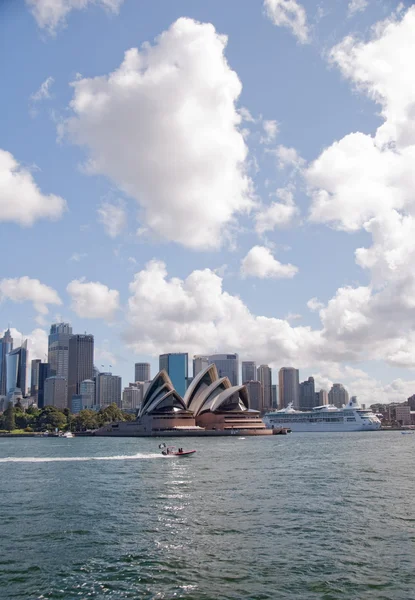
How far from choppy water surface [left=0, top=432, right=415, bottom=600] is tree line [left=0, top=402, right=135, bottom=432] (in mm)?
121699

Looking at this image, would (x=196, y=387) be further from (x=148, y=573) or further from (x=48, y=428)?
(x=148, y=573)

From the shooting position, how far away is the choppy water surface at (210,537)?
16.7 metres

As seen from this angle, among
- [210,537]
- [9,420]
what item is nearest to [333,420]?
[9,420]

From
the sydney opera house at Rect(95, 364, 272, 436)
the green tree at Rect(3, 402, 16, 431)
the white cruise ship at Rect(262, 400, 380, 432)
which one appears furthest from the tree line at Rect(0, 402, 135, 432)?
the white cruise ship at Rect(262, 400, 380, 432)

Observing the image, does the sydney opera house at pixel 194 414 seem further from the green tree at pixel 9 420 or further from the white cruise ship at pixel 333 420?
the green tree at pixel 9 420

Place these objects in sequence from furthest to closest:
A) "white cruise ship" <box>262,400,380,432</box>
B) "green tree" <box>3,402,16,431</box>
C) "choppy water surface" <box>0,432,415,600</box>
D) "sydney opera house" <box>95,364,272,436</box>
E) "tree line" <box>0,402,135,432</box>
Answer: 1. "green tree" <box>3,402,16,431</box>
2. "tree line" <box>0,402,135,432</box>
3. "white cruise ship" <box>262,400,380,432</box>
4. "sydney opera house" <box>95,364,272,436</box>
5. "choppy water surface" <box>0,432,415,600</box>

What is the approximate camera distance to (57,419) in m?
170

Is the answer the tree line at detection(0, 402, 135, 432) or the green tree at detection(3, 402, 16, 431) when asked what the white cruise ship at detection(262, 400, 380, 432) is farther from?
the green tree at detection(3, 402, 16, 431)

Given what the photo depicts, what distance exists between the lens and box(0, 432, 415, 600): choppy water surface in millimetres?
16719

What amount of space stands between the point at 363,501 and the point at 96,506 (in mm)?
14158

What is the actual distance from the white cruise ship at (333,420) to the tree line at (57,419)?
4760 centimetres

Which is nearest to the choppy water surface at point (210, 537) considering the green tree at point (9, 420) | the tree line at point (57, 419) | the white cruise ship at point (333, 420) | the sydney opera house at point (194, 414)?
the sydney opera house at point (194, 414)

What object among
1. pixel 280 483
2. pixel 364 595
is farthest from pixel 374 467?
pixel 364 595

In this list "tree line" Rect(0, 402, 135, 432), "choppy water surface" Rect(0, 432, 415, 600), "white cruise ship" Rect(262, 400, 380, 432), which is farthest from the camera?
"tree line" Rect(0, 402, 135, 432)
